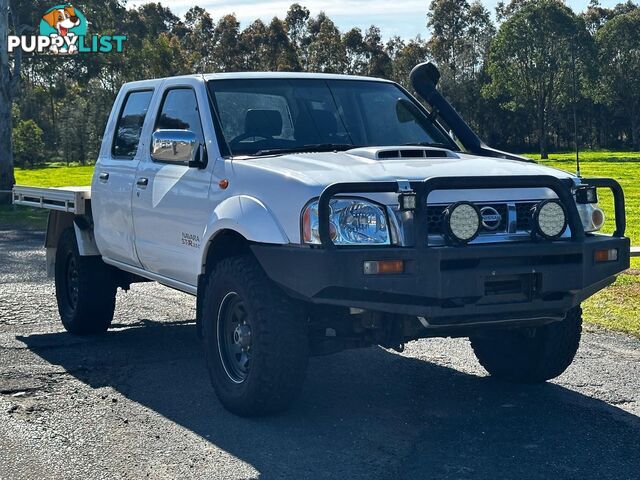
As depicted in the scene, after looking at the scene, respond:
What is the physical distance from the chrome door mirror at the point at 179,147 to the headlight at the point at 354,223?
136cm

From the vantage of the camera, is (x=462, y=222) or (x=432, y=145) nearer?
(x=462, y=222)

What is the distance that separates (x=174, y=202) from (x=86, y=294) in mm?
1901

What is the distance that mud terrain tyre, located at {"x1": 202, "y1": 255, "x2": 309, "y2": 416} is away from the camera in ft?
17.8

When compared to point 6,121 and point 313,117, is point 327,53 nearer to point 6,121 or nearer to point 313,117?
point 6,121

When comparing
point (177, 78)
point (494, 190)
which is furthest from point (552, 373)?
point (177, 78)

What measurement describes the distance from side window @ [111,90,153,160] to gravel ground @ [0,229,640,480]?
1.53 m

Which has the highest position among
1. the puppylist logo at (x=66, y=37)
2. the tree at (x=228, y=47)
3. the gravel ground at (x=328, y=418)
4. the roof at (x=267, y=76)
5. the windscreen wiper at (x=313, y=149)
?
the tree at (x=228, y=47)

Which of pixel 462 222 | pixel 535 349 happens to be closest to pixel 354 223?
pixel 462 222

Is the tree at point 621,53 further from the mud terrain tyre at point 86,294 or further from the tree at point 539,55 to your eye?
the mud terrain tyre at point 86,294

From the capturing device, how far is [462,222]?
5.18 metres

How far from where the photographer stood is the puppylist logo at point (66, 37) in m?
34.0

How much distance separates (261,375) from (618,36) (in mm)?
69467

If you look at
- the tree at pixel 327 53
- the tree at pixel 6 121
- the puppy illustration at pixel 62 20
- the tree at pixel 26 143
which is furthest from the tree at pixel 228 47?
the tree at pixel 6 121

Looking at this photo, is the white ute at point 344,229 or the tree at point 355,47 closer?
the white ute at point 344,229
